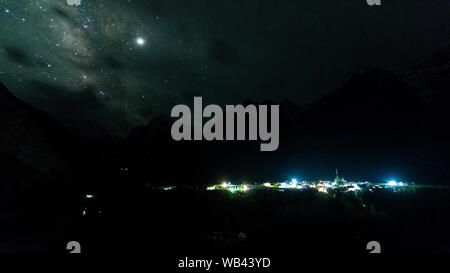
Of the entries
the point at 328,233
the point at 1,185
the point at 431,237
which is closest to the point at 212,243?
the point at 328,233

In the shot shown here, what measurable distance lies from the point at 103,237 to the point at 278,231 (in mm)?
22246

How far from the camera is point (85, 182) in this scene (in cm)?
12725

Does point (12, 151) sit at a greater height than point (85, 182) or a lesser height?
greater

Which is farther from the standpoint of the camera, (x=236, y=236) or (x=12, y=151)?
(x=12, y=151)

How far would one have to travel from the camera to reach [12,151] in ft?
284
